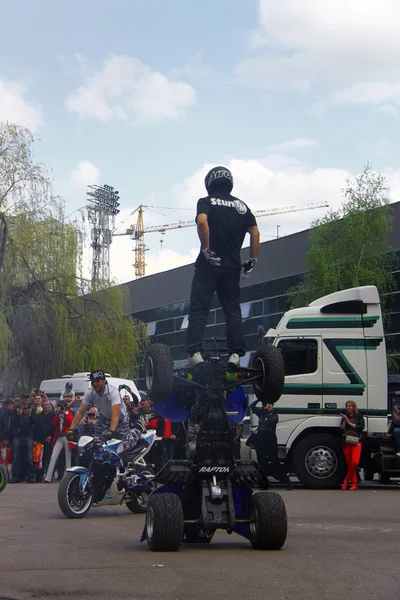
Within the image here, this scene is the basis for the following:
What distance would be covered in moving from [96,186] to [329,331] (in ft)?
243

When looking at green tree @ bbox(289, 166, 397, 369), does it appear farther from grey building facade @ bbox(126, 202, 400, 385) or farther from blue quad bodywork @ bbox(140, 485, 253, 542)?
blue quad bodywork @ bbox(140, 485, 253, 542)

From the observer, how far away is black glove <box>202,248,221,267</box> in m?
8.74

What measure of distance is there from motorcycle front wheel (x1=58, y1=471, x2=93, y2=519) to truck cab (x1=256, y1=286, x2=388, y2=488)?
21.1 ft

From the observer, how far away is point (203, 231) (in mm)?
8758

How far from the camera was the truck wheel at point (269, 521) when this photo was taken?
28.0 ft

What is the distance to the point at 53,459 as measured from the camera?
Answer: 2064cm

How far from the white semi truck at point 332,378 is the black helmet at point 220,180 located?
29.9ft

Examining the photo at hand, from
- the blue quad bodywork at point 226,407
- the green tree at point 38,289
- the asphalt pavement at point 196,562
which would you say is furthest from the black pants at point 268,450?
the green tree at point 38,289

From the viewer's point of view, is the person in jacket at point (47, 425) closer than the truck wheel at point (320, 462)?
No

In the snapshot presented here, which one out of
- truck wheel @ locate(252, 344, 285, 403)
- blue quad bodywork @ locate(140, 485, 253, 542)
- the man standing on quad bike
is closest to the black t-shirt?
the man standing on quad bike

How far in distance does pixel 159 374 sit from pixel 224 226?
4.88 ft

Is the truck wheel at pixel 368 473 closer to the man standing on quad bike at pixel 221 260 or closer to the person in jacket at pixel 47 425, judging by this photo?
the person in jacket at pixel 47 425

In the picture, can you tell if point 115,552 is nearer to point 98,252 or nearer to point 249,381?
point 249,381

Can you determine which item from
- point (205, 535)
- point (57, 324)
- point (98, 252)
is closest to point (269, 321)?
point (57, 324)
